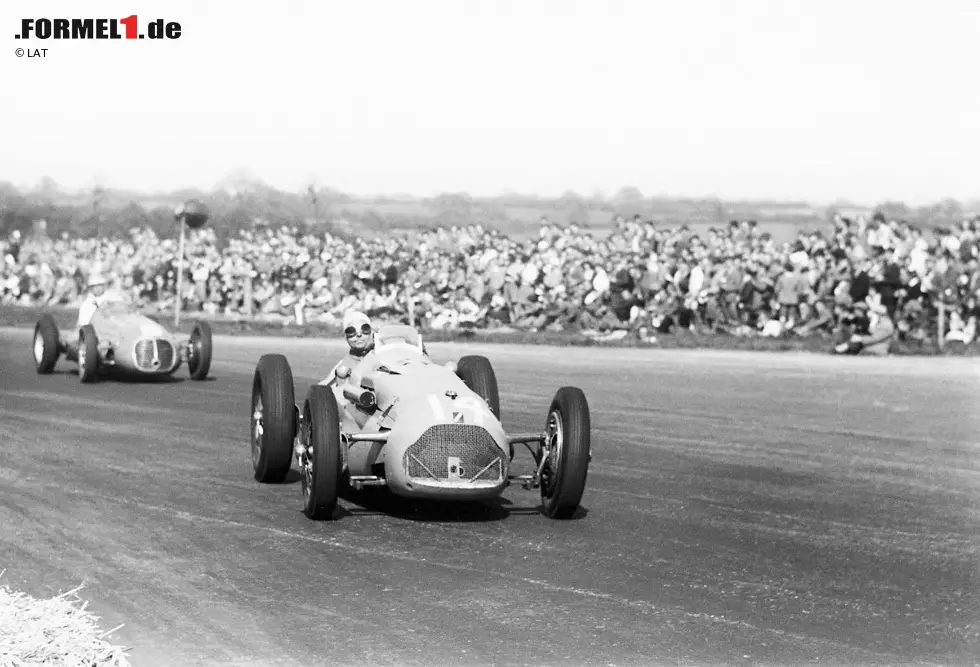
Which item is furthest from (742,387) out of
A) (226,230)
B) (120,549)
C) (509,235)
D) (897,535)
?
(226,230)

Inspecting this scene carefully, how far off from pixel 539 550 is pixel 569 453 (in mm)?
807

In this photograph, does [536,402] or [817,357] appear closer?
[536,402]

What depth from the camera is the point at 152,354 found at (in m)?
18.2

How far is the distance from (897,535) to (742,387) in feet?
31.3

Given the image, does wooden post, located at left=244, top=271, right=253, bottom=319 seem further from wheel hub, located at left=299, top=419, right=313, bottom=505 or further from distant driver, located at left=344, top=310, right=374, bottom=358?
wheel hub, located at left=299, top=419, right=313, bottom=505

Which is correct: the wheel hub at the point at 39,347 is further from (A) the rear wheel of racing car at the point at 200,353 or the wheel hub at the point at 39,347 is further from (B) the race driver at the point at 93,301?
(A) the rear wheel of racing car at the point at 200,353

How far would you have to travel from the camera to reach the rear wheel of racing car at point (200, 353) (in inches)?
727

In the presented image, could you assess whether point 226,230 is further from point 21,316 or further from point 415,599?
point 415,599

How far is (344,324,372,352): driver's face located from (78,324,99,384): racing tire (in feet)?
27.3

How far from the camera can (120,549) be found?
8.18m

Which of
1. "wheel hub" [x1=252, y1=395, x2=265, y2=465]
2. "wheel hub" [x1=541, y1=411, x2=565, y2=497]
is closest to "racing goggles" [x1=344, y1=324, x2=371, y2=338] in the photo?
"wheel hub" [x1=252, y1=395, x2=265, y2=465]

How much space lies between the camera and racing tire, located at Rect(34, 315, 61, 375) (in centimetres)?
1931

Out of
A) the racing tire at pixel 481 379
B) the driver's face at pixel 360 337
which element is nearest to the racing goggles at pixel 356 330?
the driver's face at pixel 360 337

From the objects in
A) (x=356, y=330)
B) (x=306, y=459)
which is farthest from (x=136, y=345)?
(x=306, y=459)
